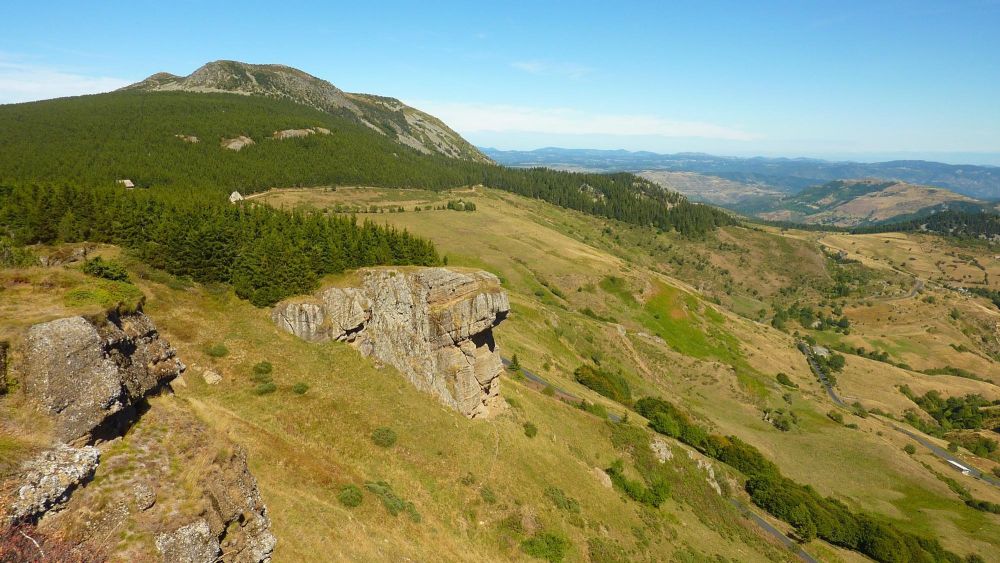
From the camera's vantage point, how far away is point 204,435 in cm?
2241

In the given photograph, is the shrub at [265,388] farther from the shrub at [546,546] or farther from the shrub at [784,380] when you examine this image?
the shrub at [784,380]

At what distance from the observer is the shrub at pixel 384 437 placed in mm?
36625

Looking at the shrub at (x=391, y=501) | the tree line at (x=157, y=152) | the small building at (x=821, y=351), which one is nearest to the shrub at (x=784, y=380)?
the small building at (x=821, y=351)

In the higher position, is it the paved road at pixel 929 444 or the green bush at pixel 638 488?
the green bush at pixel 638 488

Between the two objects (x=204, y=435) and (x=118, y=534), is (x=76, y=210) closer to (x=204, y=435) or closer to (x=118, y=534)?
(x=204, y=435)

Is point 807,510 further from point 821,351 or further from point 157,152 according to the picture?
point 157,152

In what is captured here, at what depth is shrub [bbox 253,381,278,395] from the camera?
34856 mm

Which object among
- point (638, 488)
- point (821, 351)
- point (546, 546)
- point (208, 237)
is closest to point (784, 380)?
point (821, 351)

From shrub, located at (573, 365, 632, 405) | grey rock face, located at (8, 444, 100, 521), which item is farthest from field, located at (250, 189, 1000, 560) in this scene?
grey rock face, located at (8, 444, 100, 521)

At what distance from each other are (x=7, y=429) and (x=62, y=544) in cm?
509

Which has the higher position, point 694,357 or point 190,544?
point 190,544

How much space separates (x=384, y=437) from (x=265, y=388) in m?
10.2

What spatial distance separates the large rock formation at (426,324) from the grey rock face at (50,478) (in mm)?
27941

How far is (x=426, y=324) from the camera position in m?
50.7
